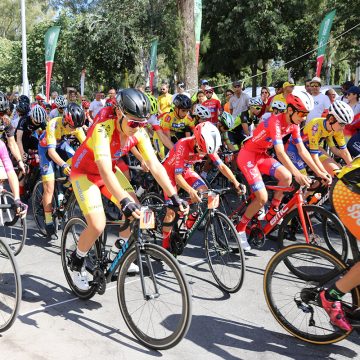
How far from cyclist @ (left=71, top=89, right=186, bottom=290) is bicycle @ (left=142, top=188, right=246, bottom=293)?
0.76 metres

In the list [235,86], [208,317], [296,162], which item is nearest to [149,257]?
[208,317]

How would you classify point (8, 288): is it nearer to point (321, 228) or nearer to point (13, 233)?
point (13, 233)

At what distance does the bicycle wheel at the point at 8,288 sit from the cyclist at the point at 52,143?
6.62 feet

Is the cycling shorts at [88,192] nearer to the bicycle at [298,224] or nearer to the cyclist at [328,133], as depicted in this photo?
the bicycle at [298,224]

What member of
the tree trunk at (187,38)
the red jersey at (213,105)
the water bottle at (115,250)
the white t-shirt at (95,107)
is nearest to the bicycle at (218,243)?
the water bottle at (115,250)

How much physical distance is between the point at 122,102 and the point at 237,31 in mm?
24802

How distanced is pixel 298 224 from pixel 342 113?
1450 millimetres

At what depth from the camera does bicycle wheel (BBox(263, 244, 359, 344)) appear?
3.27 m

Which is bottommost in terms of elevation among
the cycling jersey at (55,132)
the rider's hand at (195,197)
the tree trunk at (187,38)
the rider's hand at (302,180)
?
the rider's hand at (195,197)

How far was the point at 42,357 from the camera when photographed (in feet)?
10.7

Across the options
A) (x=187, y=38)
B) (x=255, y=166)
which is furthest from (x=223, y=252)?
(x=187, y=38)

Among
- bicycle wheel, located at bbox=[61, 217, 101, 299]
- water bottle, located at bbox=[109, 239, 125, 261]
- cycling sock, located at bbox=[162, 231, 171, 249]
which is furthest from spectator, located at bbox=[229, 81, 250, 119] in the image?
water bottle, located at bbox=[109, 239, 125, 261]

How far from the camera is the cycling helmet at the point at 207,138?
480 cm

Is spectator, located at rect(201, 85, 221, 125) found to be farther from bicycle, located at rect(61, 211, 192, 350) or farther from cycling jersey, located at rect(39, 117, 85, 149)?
bicycle, located at rect(61, 211, 192, 350)
